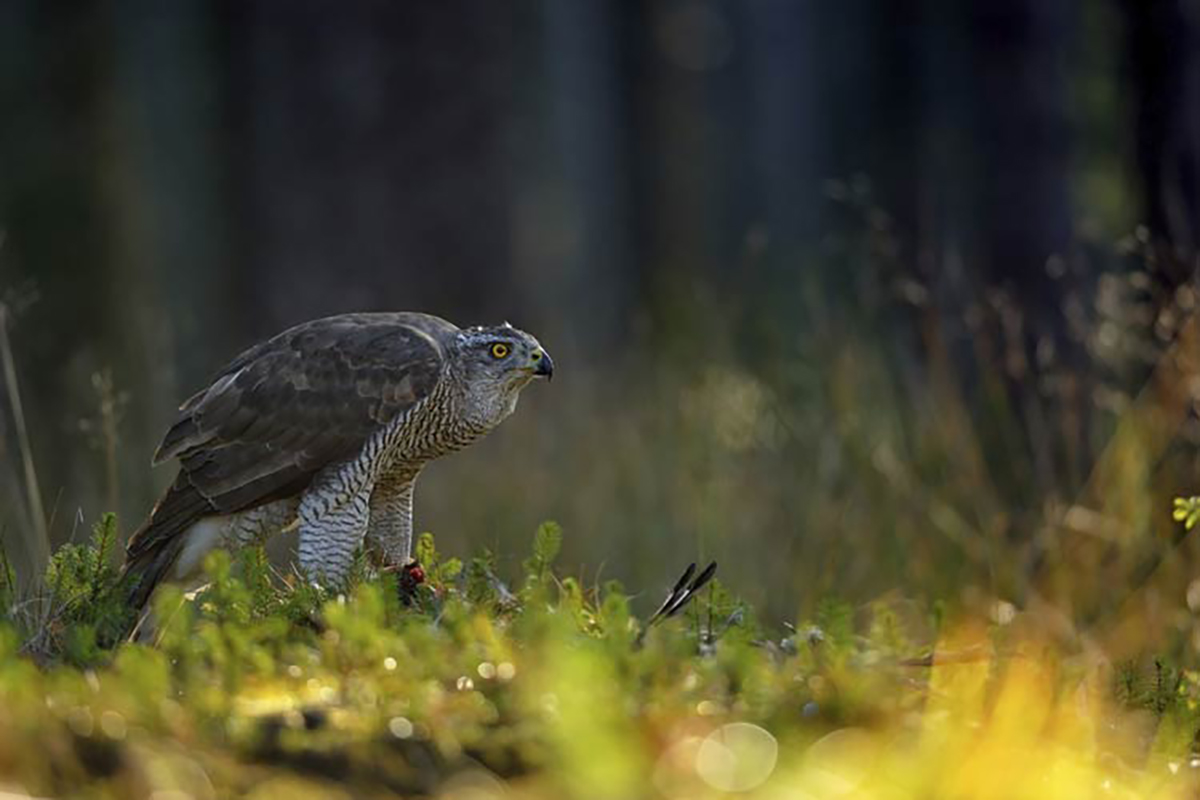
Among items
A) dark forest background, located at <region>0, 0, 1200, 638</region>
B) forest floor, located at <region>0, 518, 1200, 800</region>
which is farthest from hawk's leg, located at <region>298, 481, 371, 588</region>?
forest floor, located at <region>0, 518, 1200, 800</region>

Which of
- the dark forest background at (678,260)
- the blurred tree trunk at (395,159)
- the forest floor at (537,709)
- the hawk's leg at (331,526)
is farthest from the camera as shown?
the blurred tree trunk at (395,159)

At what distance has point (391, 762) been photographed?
343 centimetres

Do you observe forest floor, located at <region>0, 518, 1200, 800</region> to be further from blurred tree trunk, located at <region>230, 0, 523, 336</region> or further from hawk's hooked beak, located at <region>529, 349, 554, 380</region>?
blurred tree trunk, located at <region>230, 0, 523, 336</region>

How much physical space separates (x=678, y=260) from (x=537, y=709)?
22327 mm

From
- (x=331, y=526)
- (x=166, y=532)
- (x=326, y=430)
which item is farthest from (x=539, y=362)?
(x=166, y=532)

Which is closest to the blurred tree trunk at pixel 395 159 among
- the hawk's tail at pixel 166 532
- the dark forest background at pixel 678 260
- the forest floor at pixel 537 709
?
the dark forest background at pixel 678 260

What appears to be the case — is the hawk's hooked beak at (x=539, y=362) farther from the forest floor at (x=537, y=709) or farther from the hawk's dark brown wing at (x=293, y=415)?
the forest floor at (x=537, y=709)

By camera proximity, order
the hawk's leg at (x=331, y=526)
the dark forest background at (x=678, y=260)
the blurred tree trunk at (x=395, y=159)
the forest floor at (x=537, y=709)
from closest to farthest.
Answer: the forest floor at (x=537, y=709), the hawk's leg at (x=331, y=526), the dark forest background at (x=678, y=260), the blurred tree trunk at (x=395, y=159)

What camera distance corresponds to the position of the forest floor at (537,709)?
329cm

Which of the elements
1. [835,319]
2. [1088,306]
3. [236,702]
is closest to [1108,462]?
[835,319]

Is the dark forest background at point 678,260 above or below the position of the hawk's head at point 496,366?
below

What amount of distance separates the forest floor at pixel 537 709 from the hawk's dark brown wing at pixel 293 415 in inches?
42.1

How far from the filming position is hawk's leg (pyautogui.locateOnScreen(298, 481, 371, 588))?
5.41 m

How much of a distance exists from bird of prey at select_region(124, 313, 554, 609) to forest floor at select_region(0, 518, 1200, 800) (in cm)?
103
